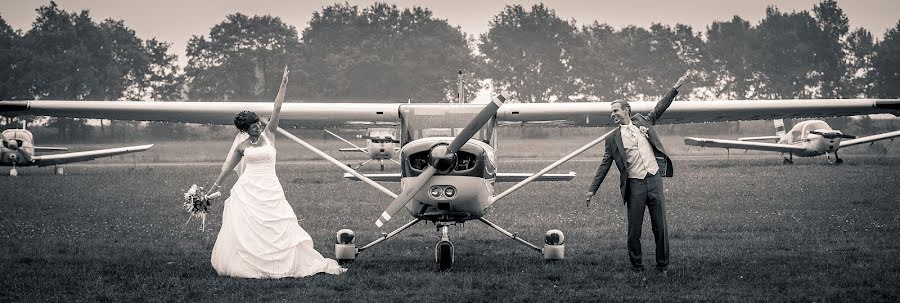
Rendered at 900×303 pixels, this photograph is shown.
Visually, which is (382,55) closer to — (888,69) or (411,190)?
(888,69)

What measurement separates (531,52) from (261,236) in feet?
208

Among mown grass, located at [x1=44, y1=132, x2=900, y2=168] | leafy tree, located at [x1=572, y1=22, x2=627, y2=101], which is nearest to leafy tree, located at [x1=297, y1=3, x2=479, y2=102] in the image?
leafy tree, located at [x1=572, y1=22, x2=627, y2=101]

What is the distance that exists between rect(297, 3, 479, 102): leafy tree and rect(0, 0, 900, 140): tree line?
4.2 inches

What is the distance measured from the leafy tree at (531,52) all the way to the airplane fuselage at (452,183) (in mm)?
57350

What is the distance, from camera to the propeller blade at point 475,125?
731 centimetres

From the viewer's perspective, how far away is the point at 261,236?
7570 mm

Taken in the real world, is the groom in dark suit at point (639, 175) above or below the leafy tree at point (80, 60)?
below

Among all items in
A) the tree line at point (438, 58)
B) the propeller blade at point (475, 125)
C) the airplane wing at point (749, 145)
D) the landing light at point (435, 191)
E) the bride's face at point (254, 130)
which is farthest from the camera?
the tree line at point (438, 58)

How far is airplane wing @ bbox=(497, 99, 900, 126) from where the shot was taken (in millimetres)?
10508

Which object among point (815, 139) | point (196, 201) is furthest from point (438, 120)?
point (815, 139)

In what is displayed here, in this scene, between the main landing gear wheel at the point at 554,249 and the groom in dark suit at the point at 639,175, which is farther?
the main landing gear wheel at the point at 554,249

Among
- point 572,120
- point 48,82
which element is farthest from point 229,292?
point 48,82

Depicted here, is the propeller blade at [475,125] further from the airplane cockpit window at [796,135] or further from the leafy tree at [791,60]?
the leafy tree at [791,60]

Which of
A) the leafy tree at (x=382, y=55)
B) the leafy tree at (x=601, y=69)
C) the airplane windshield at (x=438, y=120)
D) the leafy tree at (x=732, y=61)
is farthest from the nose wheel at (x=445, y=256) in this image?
the leafy tree at (x=732, y=61)
